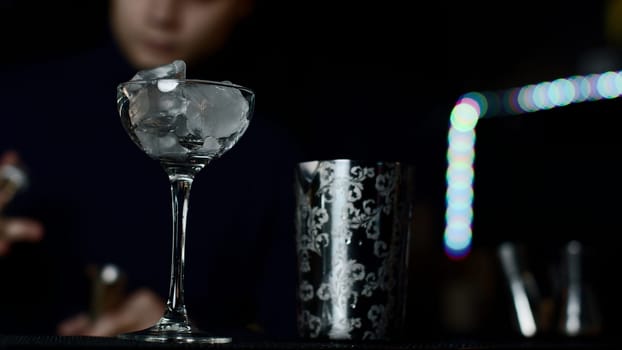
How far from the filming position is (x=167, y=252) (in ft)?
6.48

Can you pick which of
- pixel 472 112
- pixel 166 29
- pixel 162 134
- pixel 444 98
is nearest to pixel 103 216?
pixel 166 29

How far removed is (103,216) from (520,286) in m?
1.10

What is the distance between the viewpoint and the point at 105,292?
175 centimetres

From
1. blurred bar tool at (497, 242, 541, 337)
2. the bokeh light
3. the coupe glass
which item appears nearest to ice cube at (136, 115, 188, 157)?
the coupe glass

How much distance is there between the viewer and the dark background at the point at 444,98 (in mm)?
2027

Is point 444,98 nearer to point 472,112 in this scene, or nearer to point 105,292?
→ point 472,112

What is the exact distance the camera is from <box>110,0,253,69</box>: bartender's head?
2.02m

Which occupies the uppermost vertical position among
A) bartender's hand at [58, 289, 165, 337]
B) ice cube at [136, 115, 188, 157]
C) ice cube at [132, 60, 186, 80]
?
ice cube at [132, 60, 186, 80]

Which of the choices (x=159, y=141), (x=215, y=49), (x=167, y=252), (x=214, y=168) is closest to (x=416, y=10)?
(x=215, y=49)

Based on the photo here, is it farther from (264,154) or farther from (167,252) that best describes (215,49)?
(167,252)

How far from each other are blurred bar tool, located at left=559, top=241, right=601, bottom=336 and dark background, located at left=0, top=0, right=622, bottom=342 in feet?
1.32

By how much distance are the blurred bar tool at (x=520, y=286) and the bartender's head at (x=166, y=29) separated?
113 centimetres

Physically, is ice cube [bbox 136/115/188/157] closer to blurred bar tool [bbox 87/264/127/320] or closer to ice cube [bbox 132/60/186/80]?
ice cube [bbox 132/60/186/80]

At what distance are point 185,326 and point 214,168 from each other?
4.65 feet
